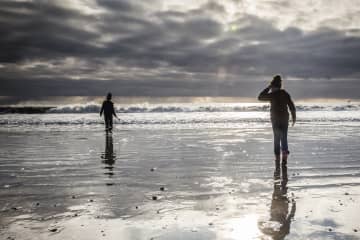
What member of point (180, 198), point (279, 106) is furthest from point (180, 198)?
point (279, 106)

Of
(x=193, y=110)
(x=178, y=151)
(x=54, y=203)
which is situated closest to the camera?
(x=54, y=203)

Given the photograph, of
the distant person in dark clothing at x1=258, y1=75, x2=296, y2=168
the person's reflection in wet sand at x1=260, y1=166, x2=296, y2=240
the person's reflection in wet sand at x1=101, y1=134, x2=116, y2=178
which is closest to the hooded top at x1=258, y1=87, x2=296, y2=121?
the distant person in dark clothing at x1=258, y1=75, x2=296, y2=168

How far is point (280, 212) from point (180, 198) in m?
1.96

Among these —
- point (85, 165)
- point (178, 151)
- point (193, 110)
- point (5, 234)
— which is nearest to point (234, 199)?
point (5, 234)

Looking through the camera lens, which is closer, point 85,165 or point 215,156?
point 85,165

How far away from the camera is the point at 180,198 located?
7.35m

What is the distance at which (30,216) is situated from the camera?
616cm

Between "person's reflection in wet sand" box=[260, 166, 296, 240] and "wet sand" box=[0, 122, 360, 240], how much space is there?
15mm

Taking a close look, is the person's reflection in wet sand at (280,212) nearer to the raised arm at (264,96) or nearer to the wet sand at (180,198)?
the wet sand at (180,198)

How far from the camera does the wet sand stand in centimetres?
539

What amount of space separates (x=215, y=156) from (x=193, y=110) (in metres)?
58.5

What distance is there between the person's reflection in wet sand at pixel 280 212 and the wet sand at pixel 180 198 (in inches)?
0.6

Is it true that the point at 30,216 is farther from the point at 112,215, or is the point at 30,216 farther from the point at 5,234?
the point at 112,215

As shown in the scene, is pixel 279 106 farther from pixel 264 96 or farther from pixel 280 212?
pixel 280 212
